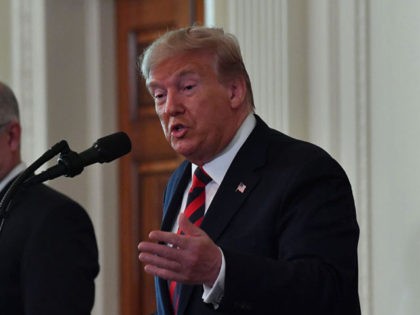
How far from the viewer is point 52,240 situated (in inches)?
132

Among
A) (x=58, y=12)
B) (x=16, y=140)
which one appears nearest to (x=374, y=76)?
(x=16, y=140)

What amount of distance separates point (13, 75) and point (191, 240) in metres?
3.09

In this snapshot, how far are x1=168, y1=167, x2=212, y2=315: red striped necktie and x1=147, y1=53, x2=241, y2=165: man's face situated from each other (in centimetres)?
5

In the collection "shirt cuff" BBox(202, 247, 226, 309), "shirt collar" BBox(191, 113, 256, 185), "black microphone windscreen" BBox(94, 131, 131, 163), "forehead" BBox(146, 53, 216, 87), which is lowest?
"shirt cuff" BBox(202, 247, 226, 309)

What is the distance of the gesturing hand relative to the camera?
2301mm

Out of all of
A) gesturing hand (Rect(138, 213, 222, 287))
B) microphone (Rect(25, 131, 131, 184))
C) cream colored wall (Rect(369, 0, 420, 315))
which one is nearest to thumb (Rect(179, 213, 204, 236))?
gesturing hand (Rect(138, 213, 222, 287))

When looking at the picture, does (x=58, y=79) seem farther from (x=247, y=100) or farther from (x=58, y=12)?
(x=247, y=100)

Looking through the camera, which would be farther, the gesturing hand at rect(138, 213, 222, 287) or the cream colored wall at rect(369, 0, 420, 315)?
the cream colored wall at rect(369, 0, 420, 315)

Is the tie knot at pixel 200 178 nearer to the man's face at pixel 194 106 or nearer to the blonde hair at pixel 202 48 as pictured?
the man's face at pixel 194 106

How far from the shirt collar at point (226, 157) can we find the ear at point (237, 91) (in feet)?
0.22

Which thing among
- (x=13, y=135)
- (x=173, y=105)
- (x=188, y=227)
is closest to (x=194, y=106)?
(x=173, y=105)

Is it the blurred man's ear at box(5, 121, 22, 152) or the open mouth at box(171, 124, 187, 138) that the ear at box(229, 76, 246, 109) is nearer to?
the open mouth at box(171, 124, 187, 138)

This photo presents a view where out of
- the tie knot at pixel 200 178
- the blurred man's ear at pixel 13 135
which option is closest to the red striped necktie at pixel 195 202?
the tie knot at pixel 200 178

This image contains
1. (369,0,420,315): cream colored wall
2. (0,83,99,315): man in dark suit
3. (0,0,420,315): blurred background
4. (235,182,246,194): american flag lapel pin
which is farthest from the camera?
(0,0,420,315): blurred background
